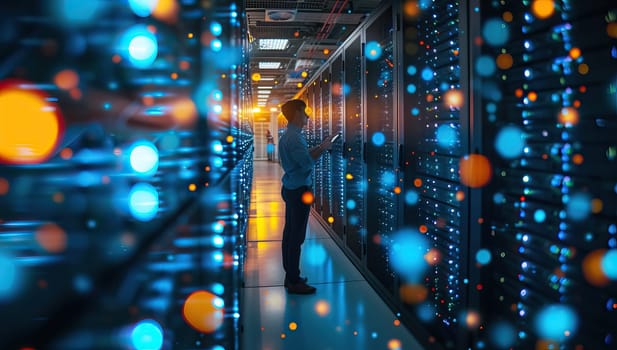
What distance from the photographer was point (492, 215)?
1.67 m

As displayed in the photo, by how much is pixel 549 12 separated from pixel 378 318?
6.70ft

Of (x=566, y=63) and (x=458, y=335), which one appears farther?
(x=458, y=335)

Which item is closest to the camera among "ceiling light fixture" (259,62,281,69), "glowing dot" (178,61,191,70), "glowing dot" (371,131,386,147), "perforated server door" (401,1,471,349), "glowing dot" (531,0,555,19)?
"glowing dot" (178,61,191,70)

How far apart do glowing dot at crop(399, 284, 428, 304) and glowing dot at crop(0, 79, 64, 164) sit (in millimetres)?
2367

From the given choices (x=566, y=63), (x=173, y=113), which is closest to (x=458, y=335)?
(x=566, y=63)

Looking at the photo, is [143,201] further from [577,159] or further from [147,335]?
[577,159]

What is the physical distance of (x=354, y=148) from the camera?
12.9 feet

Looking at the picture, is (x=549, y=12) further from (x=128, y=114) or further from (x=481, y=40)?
(x=128, y=114)

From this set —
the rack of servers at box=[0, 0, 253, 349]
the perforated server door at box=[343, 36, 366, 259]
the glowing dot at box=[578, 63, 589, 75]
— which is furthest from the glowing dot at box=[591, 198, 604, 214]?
the perforated server door at box=[343, 36, 366, 259]

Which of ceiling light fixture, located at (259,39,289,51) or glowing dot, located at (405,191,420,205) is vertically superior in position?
ceiling light fixture, located at (259,39,289,51)

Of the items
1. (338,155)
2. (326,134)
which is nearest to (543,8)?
(338,155)

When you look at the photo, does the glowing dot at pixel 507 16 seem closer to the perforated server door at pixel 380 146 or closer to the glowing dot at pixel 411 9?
the glowing dot at pixel 411 9

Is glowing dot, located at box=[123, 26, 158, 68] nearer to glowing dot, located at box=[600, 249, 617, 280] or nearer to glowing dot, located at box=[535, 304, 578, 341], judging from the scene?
glowing dot, located at box=[600, 249, 617, 280]

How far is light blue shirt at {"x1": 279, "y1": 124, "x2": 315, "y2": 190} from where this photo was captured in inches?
124
